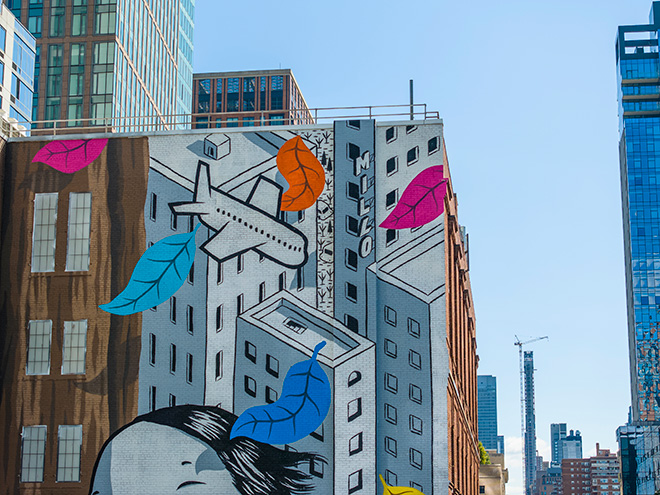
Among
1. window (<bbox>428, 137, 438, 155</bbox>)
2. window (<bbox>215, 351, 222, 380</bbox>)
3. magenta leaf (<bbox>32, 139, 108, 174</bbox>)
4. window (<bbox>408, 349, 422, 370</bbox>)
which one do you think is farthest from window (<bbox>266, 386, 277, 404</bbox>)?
magenta leaf (<bbox>32, 139, 108, 174</bbox>)

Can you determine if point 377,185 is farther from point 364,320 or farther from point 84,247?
point 84,247

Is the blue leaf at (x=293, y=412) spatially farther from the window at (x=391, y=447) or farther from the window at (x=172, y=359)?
the window at (x=172, y=359)

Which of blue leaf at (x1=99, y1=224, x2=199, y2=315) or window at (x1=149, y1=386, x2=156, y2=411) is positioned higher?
blue leaf at (x1=99, y1=224, x2=199, y2=315)

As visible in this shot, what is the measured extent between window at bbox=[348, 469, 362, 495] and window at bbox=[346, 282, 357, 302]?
19.1 feet

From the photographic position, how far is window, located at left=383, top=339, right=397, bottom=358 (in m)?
32.5

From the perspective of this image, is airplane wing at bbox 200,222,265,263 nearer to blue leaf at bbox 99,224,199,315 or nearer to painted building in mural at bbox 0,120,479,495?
painted building in mural at bbox 0,120,479,495

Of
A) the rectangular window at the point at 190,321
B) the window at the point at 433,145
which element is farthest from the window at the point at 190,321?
the window at the point at 433,145

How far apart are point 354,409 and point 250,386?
3.69 meters

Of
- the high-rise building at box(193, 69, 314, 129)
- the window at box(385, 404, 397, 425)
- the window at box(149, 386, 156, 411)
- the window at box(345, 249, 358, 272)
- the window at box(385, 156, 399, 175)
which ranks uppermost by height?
the high-rise building at box(193, 69, 314, 129)

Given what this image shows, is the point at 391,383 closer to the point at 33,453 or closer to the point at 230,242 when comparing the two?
the point at 230,242

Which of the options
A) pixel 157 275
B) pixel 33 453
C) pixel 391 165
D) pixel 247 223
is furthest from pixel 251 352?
pixel 33 453

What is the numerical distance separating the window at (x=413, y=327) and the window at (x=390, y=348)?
72 centimetres

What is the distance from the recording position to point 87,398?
3325cm

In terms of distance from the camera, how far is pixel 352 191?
111 feet
